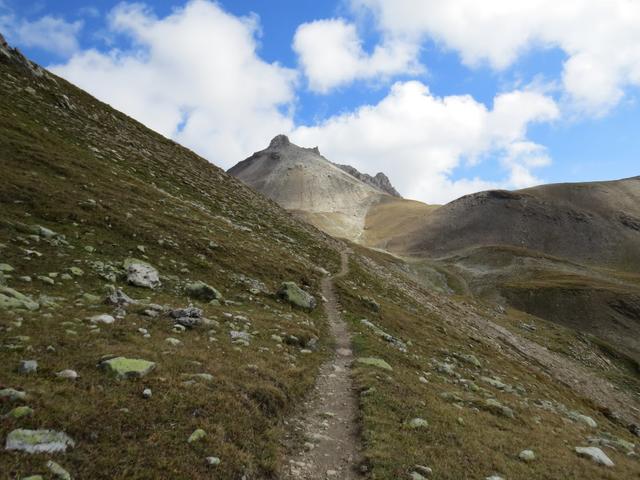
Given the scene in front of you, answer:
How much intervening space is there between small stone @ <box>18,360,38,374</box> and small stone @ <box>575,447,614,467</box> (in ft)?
66.2

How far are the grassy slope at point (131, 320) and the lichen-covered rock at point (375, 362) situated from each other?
223 centimetres

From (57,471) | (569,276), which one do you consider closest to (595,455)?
(57,471)

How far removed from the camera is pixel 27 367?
970cm

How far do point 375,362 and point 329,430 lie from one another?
7.59 metres

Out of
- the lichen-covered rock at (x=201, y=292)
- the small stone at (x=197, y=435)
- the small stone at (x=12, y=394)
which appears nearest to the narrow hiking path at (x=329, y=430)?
the small stone at (x=197, y=435)

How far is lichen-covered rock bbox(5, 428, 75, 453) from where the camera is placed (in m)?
7.42

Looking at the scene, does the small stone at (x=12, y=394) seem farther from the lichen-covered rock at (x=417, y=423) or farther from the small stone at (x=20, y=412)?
the lichen-covered rock at (x=417, y=423)

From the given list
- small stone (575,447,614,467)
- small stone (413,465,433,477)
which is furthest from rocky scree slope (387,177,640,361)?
small stone (413,465,433,477)

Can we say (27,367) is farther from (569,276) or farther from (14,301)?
(569,276)

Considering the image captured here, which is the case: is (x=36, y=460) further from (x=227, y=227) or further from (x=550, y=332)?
(x=550, y=332)

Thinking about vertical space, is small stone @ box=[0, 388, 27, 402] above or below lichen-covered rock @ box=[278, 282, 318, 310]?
below

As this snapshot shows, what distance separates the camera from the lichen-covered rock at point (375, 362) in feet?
66.6

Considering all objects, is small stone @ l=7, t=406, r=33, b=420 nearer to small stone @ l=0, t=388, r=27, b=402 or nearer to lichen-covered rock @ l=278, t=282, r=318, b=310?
small stone @ l=0, t=388, r=27, b=402

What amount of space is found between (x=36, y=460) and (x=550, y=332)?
87.0m
